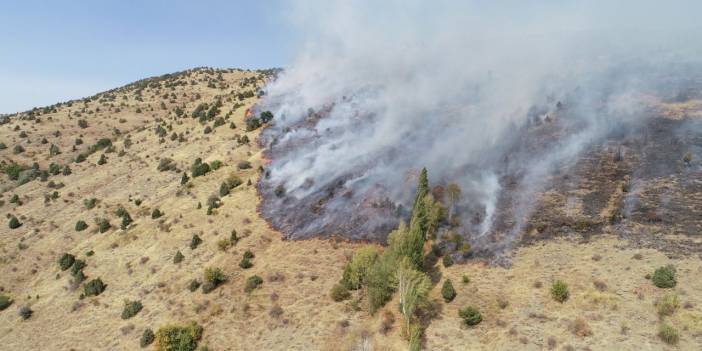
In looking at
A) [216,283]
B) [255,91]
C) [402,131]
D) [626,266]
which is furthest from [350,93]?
[626,266]

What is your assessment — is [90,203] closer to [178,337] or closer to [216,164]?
[216,164]

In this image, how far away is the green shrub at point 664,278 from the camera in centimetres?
2609

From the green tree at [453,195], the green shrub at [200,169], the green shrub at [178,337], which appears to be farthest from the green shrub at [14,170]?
the green tree at [453,195]

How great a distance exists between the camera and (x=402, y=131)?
5956cm

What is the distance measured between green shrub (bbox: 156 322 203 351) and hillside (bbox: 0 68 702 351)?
2.43 feet

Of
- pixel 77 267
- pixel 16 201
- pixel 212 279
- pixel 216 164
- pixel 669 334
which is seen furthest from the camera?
pixel 16 201

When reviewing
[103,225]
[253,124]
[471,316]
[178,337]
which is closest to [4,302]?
[103,225]

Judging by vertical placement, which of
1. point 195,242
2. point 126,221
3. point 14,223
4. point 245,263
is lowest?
point 245,263

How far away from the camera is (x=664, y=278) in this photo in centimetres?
2627

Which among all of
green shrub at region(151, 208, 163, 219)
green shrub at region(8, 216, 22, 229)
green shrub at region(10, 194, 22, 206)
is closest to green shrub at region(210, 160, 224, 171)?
green shrub at region(151, 208, 163, 219)

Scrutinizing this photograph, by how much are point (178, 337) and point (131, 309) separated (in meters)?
7.35

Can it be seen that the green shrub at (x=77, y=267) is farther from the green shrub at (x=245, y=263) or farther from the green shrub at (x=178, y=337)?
the green shrub at (x=245, y=263)

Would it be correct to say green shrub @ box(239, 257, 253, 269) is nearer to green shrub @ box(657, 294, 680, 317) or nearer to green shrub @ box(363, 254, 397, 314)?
green shrub @ box(363, 254, 397, 314)

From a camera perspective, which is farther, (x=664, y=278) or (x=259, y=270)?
(x=259, y=270)
